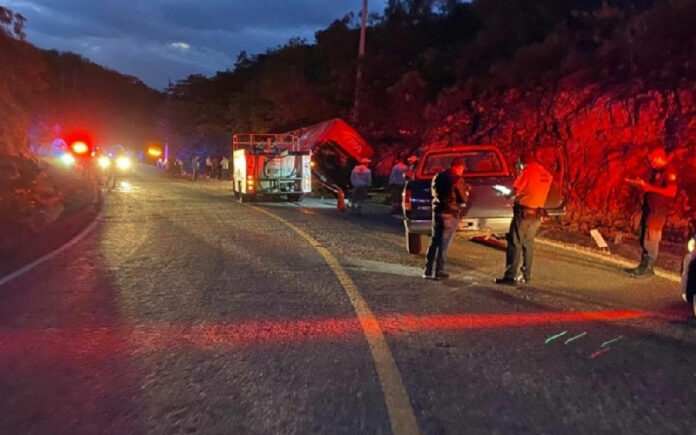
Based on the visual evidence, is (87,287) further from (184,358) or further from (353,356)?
(353,356)

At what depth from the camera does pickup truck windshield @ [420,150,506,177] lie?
12.2 meters

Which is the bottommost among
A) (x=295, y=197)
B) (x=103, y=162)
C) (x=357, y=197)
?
(x=295, y=197)

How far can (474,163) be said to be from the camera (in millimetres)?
12461

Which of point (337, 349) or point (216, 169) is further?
point (216, 169)

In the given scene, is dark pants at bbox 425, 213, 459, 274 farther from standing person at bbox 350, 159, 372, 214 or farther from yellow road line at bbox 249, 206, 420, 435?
standing person at bbox 350, 159, 372, 214

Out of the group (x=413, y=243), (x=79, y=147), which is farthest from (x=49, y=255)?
(x=79, y=147)

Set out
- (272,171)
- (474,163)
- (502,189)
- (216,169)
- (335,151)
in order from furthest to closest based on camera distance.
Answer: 1. (216,169)
2. (335,151)
3. (272,171)
4. (474,163)
5. (502,189)

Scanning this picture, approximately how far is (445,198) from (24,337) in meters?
5.19

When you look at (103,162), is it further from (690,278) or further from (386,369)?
(386,369)

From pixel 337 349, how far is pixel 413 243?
5.66 metres

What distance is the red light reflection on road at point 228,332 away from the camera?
5.89 meters

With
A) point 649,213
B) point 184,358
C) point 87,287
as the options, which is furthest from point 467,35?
point 184,358

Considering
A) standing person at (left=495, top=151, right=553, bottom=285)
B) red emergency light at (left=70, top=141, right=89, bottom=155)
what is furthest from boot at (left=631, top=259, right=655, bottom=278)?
red emergency light at (left=70, top=141, right=89, bottom=155)

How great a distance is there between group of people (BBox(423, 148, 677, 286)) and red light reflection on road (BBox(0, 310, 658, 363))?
5.56 feet
